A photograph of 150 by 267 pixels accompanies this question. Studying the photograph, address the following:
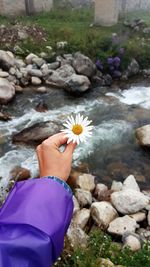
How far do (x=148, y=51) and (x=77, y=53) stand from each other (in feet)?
9.53

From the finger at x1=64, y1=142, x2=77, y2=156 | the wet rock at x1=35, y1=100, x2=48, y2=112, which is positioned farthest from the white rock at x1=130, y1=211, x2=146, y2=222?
the wet rock at x1=35, y1=100, x2=48, y2=112

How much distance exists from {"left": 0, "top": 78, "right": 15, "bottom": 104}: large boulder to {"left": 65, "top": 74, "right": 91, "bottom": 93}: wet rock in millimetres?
1783

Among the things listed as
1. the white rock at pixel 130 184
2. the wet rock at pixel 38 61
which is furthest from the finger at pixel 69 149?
the wet rock at pixel 38 61

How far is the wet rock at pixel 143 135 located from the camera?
774 cm

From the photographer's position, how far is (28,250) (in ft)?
3.87

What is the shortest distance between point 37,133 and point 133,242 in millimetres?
3993

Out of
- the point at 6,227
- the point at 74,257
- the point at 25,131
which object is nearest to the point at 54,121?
the point at 25,131

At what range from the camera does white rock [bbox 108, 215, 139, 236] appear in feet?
16.2

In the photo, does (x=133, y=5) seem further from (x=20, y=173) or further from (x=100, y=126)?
(x=20, y=173)

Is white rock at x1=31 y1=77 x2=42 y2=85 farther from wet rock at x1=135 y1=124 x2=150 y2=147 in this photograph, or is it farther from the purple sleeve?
the purple sleeve

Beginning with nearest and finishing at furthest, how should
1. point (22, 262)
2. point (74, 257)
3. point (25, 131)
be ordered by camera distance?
point (22, 262) < point (74, 257) < point (25, 131)

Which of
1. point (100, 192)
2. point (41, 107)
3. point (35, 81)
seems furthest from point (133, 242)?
point (35, 81)

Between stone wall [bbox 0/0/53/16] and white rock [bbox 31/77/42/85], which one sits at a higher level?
stone wall [bbox 0/0/53/16]

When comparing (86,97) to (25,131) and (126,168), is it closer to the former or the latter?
(25,131)
